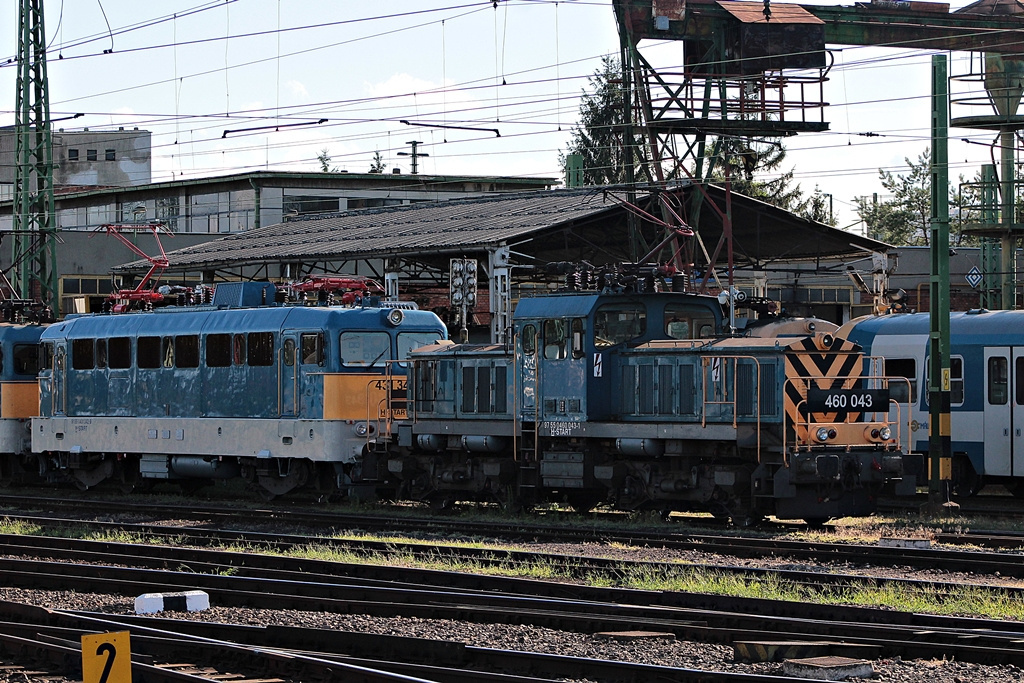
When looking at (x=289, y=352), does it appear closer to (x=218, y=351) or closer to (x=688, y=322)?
(x=218, y=351)

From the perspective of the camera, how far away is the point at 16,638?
10.4 metres

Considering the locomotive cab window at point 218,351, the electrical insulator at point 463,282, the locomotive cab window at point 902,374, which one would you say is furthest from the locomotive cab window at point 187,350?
the locomotive cab window at point 902,374

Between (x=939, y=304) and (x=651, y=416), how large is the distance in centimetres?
495

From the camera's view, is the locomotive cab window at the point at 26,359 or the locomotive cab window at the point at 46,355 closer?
the locomotive cab window at the point at 46,355

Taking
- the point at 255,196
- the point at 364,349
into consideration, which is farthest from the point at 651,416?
the point at 255,196

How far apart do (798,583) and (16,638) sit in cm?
Result: 703

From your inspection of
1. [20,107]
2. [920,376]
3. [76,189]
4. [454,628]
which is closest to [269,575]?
[454,628]

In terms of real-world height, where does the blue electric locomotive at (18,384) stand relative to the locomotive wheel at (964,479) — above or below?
above

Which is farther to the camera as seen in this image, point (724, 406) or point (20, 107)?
point (20, 107)

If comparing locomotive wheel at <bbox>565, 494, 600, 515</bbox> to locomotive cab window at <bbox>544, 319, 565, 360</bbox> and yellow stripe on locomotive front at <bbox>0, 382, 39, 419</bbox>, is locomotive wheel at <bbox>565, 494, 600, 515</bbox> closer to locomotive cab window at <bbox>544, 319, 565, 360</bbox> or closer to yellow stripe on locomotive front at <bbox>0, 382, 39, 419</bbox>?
locomotive cab window at <bbox>544, 319, 565, 360</bbox>

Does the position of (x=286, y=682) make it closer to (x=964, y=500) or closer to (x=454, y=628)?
(x=454, y=628)

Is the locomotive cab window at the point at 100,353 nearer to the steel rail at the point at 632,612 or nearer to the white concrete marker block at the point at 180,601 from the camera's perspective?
the steel rail at the point at 632,612

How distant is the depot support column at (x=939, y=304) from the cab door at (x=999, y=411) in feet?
6.90

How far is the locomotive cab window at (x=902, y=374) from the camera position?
23.1 metres
